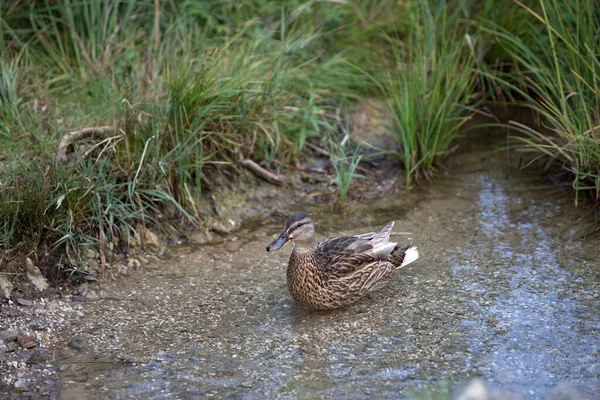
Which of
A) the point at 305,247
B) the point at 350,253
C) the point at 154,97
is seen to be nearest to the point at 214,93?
the point at 154,97

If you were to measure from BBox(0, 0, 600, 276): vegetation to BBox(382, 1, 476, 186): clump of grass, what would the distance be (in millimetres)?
19

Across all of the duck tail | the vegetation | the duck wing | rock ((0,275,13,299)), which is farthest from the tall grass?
the duck tail

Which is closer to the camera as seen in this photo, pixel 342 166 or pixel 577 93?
pixel 577 93

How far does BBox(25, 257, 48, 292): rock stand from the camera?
4.70m

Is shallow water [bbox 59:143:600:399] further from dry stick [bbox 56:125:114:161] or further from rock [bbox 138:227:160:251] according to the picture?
dry stick [bbox 56:125:114:161]

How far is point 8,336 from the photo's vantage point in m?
4.21

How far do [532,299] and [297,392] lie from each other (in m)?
1.69

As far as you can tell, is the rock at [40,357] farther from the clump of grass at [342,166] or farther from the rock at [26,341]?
the clump of grass at [342,166]

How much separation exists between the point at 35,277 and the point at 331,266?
189cm

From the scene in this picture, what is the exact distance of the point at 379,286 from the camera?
4797 millimetres

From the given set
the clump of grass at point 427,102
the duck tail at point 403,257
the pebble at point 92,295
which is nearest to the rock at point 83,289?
the pebble at point 92,295

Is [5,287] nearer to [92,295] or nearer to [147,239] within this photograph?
[92,295]

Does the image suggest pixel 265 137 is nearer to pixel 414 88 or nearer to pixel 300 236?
pixel 414 88

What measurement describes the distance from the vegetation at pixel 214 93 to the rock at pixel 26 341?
67 cm
